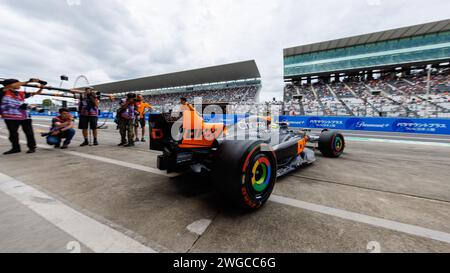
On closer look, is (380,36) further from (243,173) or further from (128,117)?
(243,173)

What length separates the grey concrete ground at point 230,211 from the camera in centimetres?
131

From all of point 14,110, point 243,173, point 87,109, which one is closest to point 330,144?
point 243,173

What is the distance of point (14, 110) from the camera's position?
402 cm

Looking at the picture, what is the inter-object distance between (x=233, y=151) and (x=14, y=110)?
5462mm

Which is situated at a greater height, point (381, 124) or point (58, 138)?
point (381, 124)

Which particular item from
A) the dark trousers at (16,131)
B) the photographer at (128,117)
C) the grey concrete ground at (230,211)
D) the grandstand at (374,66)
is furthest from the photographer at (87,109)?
the grandstand at (374,66)

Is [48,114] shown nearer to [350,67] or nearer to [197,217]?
[197,217]

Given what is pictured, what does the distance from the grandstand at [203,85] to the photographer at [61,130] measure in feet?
84.1

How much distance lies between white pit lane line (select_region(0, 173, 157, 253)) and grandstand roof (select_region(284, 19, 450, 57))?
39221mm

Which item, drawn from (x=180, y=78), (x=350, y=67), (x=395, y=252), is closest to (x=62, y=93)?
(x=395, y=252)

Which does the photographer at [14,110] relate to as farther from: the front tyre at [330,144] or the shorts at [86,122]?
the front tyre at [330,144]

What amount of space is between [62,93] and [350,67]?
39.4 m

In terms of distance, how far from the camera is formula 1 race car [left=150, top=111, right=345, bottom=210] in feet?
5.33

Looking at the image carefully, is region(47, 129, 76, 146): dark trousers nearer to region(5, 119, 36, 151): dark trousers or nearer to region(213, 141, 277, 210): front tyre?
region(5, 119, 36, 151): dark trousers
